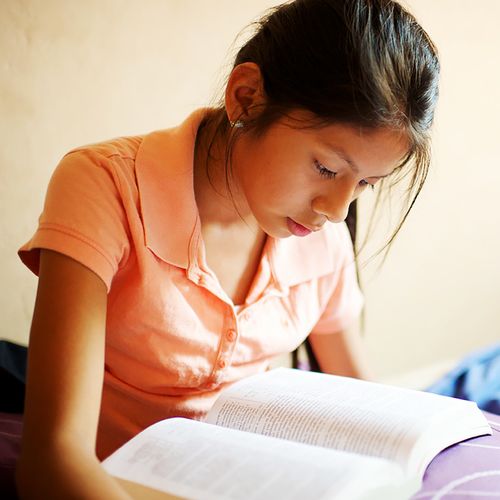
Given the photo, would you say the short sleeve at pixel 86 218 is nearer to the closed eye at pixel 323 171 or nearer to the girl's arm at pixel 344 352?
the closed eye at pixel 323 171

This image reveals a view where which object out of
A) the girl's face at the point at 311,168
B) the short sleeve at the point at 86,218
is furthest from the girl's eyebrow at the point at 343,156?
the short sleeve at the point at 86,218

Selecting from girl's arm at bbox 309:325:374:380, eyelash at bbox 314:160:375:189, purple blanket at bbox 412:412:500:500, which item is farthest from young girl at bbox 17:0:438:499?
purple blanket at bbox 412:412:500:500

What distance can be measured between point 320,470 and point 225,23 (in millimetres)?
938

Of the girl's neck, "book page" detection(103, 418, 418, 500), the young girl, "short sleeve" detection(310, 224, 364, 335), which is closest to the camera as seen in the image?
"book page" detection(103, 418, 418, 500)

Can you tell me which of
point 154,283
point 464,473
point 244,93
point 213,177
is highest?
point 244,93

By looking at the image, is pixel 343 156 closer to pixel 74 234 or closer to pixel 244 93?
pixel 244 93

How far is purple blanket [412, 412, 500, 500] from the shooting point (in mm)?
770

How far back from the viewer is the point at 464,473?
0.80 m

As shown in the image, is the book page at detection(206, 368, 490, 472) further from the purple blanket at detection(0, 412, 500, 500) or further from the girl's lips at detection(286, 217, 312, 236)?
the girl's lips at detection(286, 217, 312, 236)

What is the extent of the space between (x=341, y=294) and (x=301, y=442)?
0.38m

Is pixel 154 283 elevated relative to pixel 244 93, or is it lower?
lower

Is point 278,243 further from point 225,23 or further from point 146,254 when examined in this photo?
point 225,23

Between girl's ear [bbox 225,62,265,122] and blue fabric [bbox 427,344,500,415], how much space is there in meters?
0.62

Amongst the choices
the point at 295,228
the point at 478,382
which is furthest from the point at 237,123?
the point at 478,382
